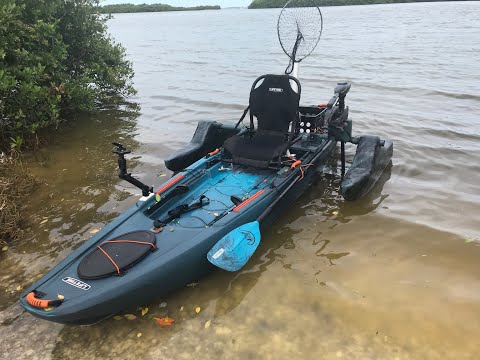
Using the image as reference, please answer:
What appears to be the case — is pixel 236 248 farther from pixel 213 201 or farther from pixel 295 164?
pixel 295 164

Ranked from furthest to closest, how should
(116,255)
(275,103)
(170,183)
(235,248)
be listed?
(275,103) < (170,183) < (235,248) < (116,255)

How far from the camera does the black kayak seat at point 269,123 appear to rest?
19.1ft

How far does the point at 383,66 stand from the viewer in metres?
15.8

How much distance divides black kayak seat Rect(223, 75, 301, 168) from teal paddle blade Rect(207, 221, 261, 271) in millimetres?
1464

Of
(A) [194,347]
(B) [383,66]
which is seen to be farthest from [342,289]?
(B) [383,66]

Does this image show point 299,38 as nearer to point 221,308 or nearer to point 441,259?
point 441,259

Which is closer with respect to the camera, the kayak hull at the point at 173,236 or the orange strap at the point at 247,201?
the kayak hull at the point at 173,236

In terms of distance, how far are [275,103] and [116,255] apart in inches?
135

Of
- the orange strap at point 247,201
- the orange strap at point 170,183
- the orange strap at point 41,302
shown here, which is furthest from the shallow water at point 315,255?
the orange strap at point 170,183

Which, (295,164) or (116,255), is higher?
(295,164)

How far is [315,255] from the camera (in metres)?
5.20

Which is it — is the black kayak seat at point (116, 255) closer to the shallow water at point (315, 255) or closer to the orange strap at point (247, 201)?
the shallow water at point (315, 255)

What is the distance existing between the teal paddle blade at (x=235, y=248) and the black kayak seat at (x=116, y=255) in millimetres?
689

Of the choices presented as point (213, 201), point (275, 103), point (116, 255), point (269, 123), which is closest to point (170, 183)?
point (213, 201)
